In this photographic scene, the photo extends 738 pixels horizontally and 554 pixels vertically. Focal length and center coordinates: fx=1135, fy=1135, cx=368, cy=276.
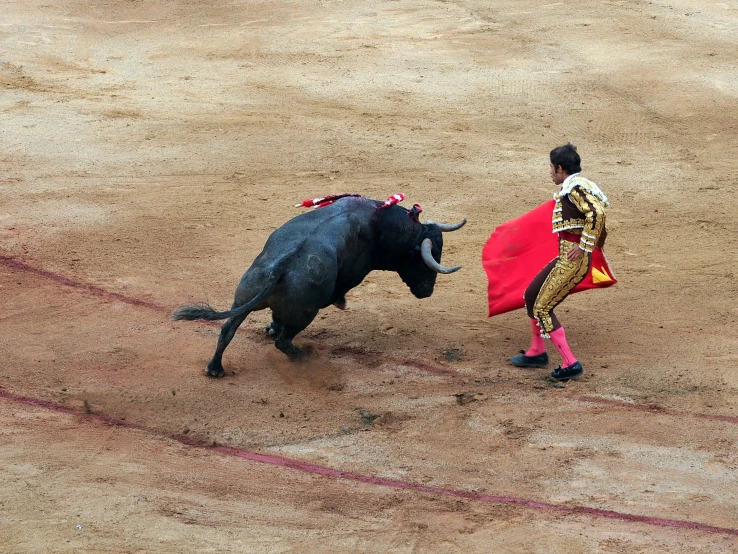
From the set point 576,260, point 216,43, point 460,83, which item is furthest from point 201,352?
point 216,43

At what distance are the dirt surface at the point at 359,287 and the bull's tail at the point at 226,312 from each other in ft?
1.92

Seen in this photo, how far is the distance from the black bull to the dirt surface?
1.45 ft

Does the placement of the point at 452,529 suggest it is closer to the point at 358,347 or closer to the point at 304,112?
the point at 358,347

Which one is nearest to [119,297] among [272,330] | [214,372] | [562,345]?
[272,330]

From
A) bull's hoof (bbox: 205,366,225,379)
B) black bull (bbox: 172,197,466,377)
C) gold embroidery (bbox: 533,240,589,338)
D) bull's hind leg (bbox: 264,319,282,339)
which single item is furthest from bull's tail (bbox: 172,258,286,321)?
gold embroidery (bbox: 533,240,589,338)

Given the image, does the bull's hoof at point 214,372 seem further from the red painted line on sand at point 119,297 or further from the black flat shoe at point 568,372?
the black flat shoe at point 568,372

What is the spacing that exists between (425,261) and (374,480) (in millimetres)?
2251

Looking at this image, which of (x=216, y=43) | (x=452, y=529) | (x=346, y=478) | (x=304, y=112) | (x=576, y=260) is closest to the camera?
(x=452, y=529)

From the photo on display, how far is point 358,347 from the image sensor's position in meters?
8.60

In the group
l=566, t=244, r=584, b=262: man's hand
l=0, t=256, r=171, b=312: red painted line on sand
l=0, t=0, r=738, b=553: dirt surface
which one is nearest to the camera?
l=0, t=0, r=738, b=553: dirt surface

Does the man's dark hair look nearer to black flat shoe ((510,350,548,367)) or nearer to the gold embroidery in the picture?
the gold embroidery

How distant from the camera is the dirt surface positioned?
6.46 metres

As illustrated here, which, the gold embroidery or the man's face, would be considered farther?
the gold embroidery

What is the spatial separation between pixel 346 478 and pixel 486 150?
6546 mm
